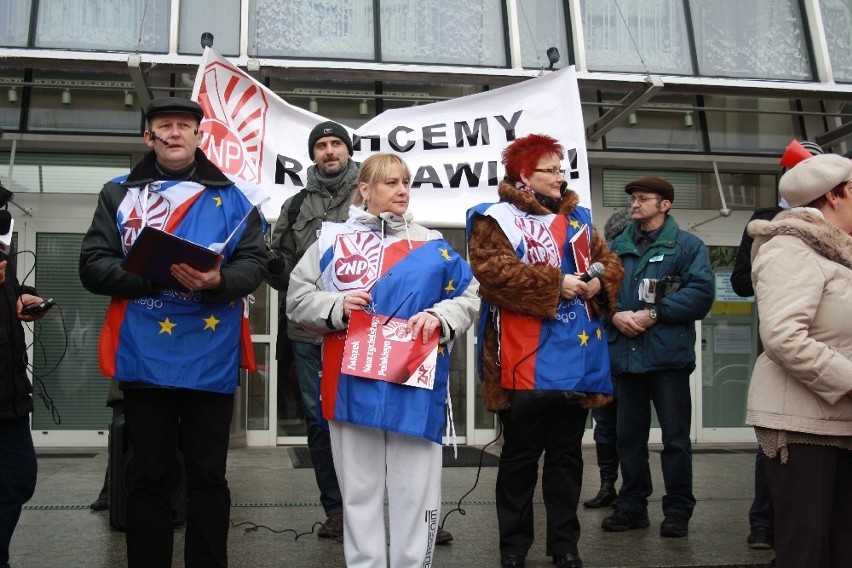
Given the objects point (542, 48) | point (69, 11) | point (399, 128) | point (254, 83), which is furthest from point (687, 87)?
point (69, 11)

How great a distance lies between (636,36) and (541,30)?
0.94m

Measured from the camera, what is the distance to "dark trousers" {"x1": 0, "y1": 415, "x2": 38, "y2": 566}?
416 centimetres

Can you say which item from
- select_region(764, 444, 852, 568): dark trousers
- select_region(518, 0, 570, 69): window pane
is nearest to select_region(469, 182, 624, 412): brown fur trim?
select_region(764, 444, 852, 568): dark trousers

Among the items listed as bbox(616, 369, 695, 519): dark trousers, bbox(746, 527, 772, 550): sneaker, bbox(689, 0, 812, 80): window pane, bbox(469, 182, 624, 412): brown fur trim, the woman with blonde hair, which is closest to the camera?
the woman with blonde hair

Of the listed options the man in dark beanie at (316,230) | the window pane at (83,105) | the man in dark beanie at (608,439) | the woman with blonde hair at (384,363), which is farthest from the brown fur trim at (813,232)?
the window pane at (83,105)

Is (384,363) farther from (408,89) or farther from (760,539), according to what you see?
(408,89)

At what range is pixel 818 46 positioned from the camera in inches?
390

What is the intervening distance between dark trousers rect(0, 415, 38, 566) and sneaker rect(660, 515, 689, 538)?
3.29 meters

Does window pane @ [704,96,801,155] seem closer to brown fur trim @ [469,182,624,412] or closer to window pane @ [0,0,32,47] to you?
brown fur trim @ [469,182,624,412]

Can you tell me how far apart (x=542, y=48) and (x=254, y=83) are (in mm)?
4067

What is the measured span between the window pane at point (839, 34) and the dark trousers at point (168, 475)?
804 cm

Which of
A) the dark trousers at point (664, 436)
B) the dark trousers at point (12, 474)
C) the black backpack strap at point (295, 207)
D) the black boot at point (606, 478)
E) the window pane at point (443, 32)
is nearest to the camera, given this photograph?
the dark trousers at point (12, 474)

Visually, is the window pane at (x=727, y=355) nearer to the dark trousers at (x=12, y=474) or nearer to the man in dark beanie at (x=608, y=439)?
the man in dark beanie at (x=608, y=439)

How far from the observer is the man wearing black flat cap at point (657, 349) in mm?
5770
